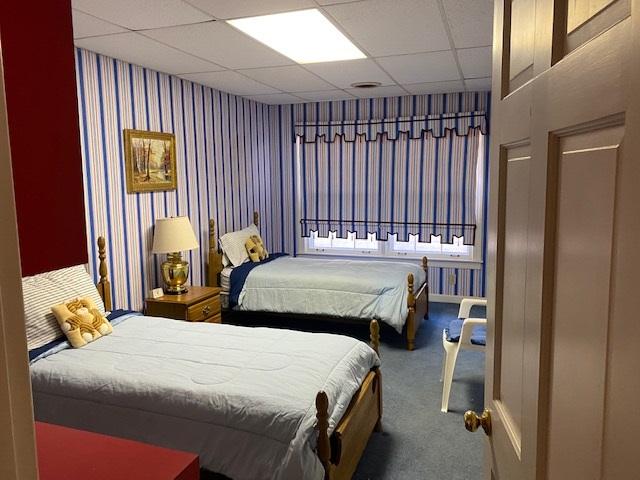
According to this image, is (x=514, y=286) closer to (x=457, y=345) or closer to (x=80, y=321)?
(x=457, y=345)

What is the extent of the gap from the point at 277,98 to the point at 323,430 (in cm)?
433

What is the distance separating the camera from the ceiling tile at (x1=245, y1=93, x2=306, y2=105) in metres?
5.39

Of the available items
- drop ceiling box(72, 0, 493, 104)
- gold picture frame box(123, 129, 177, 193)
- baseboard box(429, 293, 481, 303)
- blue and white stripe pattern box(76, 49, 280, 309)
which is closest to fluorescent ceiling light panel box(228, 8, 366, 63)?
drop ceiling box(72, 0, 493, 104)

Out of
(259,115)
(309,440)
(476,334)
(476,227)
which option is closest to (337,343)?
(309,440)

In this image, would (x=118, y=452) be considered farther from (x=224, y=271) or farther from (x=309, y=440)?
(x=224, y=271)

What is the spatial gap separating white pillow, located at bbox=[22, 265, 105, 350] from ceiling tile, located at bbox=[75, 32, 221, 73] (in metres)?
1.53

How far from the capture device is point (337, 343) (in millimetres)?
2762

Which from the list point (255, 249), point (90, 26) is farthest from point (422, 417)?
point (90, 26)

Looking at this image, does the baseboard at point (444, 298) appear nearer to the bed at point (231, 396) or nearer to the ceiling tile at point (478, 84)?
the ceiling tile at point (478, 84)

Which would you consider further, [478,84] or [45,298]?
[478,84]

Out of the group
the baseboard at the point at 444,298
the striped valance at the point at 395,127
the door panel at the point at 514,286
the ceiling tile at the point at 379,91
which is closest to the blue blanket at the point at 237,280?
the striped valance at the point at 395,127

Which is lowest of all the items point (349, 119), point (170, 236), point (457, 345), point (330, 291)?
point (457, 345)

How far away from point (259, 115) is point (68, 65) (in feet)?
17.7

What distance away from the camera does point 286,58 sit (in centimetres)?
373
